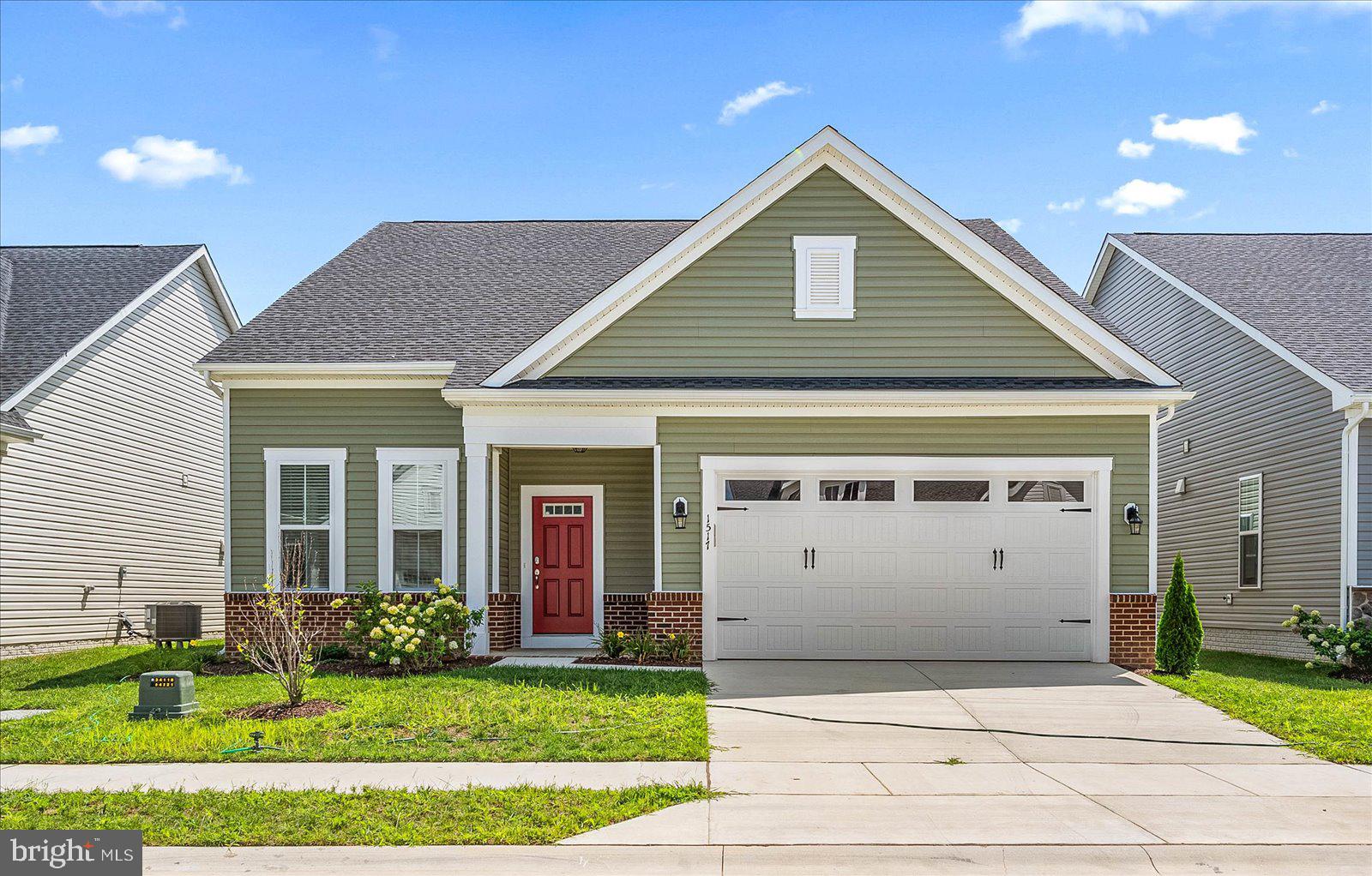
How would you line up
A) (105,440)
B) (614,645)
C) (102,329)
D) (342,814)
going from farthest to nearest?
1. (105,440)
2. (102,329)
3. (614,645)
4. (342,814)

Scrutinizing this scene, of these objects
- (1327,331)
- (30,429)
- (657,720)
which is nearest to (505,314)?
(30,429)

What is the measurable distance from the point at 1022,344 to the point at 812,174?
3.48 metres

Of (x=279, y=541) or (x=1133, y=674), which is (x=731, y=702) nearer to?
(x=1133, y=674)

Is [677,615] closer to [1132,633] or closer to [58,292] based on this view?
[1132,633]

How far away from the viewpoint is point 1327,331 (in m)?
17.0

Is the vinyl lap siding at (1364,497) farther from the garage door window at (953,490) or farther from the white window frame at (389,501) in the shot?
the white window frame at (389,501)

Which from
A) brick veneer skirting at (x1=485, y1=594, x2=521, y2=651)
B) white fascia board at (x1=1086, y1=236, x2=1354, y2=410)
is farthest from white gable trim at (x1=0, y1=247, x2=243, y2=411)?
white fascia board at (x1=1086, y1=236, x2=1354, y2=410)

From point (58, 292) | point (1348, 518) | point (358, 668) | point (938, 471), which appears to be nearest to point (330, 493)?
point (358, 668)

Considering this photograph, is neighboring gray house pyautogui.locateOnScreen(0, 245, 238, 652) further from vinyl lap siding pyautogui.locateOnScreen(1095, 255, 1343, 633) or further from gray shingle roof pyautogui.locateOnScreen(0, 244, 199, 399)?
vinyl lap siding pyautogui.locateOnScreen(1095, 255, 1343, 633)

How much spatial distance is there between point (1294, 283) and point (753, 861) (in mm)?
16476

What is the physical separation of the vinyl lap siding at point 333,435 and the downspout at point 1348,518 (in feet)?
38.7

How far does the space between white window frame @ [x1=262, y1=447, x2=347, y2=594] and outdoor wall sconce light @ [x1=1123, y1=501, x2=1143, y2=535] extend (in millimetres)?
10276

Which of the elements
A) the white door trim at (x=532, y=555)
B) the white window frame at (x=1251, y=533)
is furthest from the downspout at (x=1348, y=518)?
the white door trim at (x=532, y=555)

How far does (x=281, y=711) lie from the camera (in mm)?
10773
